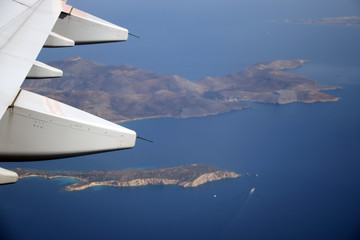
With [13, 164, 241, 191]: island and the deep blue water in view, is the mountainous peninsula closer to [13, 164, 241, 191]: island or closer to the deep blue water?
the deep blue water

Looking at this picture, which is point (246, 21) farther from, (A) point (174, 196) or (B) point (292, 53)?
(A) point (174, 196)

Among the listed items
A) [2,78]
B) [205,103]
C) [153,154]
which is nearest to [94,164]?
[153,154]

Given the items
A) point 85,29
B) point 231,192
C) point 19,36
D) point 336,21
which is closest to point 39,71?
point 19,36

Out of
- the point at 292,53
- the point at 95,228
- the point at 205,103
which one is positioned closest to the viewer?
the point at 95,228

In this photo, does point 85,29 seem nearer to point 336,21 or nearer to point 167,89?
point 167,89

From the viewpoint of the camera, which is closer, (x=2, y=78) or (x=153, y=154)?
(x=2, y=78)

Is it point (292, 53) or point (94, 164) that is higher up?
point (292, 53)

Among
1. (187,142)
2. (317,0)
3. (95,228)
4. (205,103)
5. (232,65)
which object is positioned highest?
(317,0)

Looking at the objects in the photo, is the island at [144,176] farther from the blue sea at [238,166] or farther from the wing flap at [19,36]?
the wing flap at [19,36]
